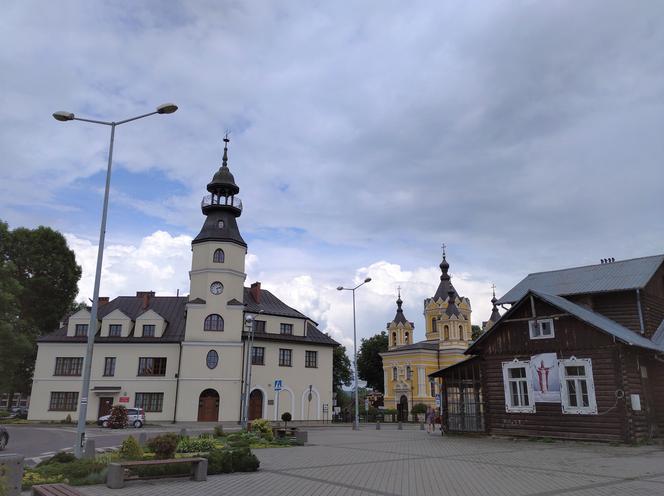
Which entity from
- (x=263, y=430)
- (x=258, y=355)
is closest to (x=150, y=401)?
(x=258, y=355)

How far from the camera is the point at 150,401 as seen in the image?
138 ft

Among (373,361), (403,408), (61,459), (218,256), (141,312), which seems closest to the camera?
(61,459)

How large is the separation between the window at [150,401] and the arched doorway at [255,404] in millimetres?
7041

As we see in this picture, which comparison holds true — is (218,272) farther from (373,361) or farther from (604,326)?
(373,361)

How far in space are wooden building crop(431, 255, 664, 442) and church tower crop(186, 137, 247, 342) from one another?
2071 cm

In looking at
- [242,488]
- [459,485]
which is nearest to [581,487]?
[459,485]

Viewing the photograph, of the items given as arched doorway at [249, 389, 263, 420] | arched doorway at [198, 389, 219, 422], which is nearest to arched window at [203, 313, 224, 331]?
arched doorway at [198, 389, 219, 422]

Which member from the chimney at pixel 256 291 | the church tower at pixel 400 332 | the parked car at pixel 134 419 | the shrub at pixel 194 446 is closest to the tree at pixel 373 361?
the church tower at pixel 400 332

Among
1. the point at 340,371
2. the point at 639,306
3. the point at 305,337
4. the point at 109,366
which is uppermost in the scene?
the point at 305,337

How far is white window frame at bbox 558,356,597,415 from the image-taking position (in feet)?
74.1

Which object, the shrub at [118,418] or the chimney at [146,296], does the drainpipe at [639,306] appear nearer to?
the shrub at [118,418]

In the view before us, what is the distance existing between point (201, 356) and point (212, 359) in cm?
90

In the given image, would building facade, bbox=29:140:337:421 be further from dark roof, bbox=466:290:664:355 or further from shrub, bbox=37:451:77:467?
shrub, bbox=37:451:77:467

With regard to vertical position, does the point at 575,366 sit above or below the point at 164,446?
above
